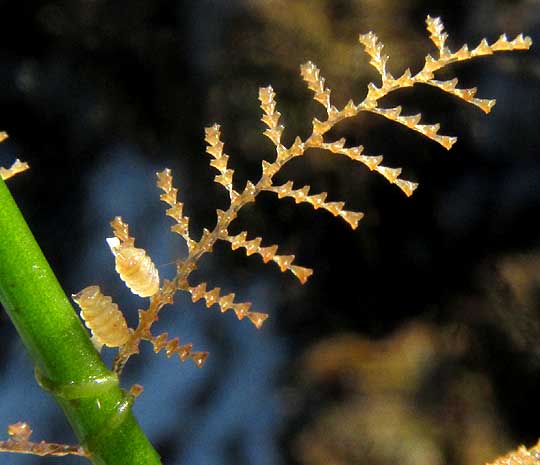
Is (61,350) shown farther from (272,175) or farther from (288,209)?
(288,209)

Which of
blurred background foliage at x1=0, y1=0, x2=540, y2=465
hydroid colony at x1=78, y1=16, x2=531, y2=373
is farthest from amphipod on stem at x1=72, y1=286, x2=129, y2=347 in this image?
blurred background foliage at x1=0, y1=0, x2=540, y2=465

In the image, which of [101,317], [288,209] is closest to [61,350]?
[101,317]

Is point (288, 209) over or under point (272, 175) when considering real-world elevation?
under

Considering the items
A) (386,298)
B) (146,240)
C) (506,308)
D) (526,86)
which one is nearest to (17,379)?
(146,240)

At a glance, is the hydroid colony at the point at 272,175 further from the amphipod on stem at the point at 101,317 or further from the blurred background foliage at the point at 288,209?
the blurred background foliage at the point at 288,209

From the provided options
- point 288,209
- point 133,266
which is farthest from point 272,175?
point 288,209

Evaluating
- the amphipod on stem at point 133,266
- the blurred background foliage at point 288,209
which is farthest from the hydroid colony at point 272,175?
the blurred background foliage at point 288,209

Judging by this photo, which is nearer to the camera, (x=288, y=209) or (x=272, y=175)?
(x=272, y=175)
